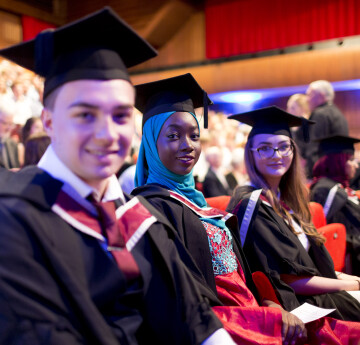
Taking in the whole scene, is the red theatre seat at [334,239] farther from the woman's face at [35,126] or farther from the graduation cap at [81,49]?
the woman's face at [35,126]

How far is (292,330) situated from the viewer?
1.69 m

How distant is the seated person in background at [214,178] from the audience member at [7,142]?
236 centimetres

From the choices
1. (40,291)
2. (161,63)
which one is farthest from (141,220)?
A: (161,63)

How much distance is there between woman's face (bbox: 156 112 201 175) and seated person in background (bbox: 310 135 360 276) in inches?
79.5

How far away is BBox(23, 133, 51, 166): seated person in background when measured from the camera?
3270 millimetres

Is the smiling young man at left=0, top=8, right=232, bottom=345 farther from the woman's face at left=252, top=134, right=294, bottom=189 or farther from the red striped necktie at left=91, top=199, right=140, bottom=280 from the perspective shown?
the woman's face at left=252, top=134, right=294, bottom=189

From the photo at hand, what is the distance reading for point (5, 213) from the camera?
99 centimetres

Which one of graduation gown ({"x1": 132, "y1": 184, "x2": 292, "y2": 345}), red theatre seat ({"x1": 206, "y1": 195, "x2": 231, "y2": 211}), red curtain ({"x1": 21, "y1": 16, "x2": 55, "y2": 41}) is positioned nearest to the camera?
graduation gown ({"x1": 132, "y1": 184, "x2": 292, "y2": 345})

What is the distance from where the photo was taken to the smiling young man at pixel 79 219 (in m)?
0.98

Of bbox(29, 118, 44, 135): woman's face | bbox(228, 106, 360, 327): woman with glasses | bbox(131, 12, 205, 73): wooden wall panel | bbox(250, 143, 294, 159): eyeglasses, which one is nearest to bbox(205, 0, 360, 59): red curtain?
bbox(131, 12, 205, 73): wooden wall panel

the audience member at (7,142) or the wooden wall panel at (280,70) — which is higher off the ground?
the wooden wall panel at (280,70)

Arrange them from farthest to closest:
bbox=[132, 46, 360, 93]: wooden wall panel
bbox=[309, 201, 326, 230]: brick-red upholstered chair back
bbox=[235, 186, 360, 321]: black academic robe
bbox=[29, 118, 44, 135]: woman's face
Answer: bbox=[132, 46, 360, 93]: wooden wall panel
bbox=[29, 118, 44, 135]: woman's face
bbox=[309, 201, 326, 230]: brick-red upholstered chair back
bbox=[235, 186, 360, 321]: black academic robe

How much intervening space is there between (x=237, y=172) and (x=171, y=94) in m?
4.35

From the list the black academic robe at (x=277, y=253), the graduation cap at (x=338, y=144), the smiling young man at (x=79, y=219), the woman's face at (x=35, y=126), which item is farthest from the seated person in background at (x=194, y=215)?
the woman's face at (x=35, y=126)
